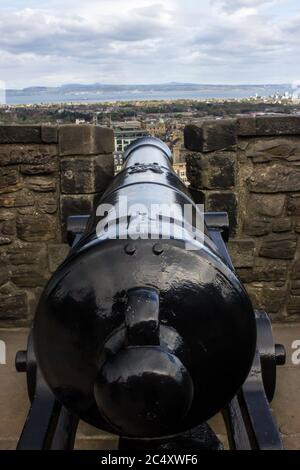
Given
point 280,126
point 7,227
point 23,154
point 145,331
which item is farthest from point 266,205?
point 145,331

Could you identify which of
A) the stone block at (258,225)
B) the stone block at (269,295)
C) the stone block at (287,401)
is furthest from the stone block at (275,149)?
the stone block at (287,401)

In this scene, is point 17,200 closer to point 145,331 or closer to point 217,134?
point 217,134

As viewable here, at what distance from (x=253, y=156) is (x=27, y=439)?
2.74 m

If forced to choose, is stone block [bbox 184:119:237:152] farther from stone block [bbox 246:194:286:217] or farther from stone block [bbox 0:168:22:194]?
stone block [bbox 0:168:22:194]

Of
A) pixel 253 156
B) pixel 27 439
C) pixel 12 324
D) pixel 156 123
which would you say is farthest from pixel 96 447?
pixel 156 123

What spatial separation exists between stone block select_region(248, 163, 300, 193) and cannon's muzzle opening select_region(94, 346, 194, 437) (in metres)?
2.88

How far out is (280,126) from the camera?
3.93 m

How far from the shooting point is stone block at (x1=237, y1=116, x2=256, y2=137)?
3.94m

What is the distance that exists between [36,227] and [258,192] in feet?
5.11

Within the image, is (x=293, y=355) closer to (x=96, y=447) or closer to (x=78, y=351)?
(x=96, y=447)

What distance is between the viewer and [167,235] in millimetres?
1481

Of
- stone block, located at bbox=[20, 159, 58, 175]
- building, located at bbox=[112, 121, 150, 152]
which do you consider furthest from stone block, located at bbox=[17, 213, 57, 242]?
building, located at bbox=[112, 121, 150, 152]

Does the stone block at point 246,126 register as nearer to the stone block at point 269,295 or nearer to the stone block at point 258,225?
the stone block at point 258,225

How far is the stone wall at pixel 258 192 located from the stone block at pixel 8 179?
121cm
